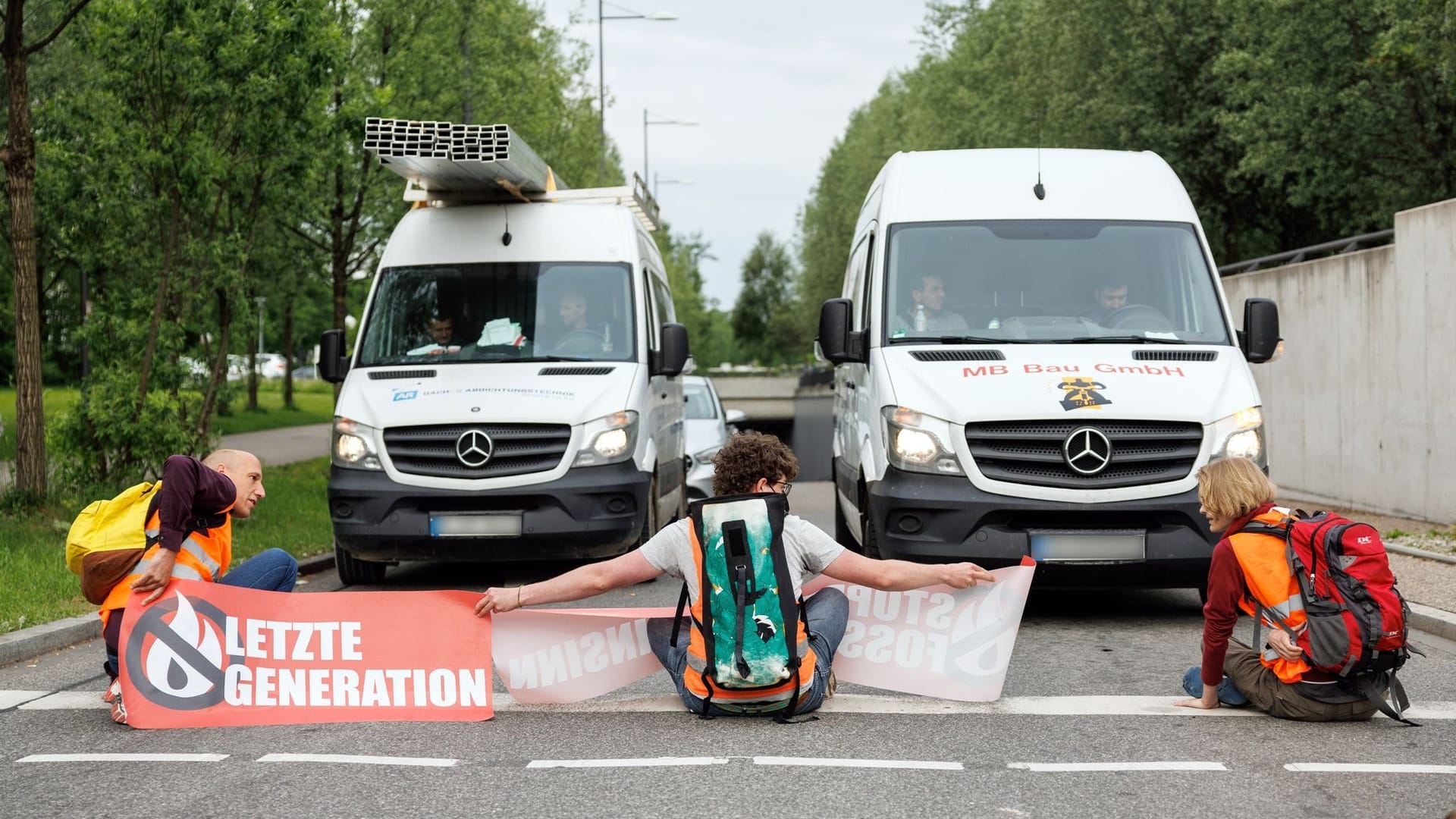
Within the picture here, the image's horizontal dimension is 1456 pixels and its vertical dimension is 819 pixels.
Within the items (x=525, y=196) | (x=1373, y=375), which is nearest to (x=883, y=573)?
(x=525, y=196)

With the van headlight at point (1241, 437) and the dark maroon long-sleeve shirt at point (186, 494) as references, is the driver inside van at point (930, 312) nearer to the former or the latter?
the van headlight at point (1241, 437)

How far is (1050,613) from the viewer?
30.6 feet

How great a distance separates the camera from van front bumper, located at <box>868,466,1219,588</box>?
8336mm

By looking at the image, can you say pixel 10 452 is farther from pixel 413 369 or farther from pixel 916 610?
pixel 916 610

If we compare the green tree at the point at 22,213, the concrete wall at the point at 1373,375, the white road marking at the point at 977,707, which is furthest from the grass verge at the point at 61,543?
the concrete wall at the point at 1373,375

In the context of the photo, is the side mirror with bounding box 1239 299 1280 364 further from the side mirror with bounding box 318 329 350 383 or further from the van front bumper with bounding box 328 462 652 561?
the side mirror with bounding box 318 329 350 383

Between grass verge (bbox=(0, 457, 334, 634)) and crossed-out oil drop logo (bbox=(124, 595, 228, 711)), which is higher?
crossed-out oil drop logo (bbox=(124, 595, 228, 711))

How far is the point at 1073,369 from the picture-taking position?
870 cm

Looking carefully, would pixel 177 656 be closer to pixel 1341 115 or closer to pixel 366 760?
pixel 366 760

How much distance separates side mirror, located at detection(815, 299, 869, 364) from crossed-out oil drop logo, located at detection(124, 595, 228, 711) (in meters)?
4.26

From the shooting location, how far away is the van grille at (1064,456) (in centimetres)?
837

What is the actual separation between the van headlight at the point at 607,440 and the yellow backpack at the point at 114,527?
4.11m

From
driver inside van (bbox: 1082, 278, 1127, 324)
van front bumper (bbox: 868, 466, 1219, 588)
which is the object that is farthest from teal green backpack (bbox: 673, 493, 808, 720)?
driver inside van (bbox: 1082, 278, 1127, 324)

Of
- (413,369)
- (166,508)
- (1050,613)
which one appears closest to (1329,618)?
(1050,613)
